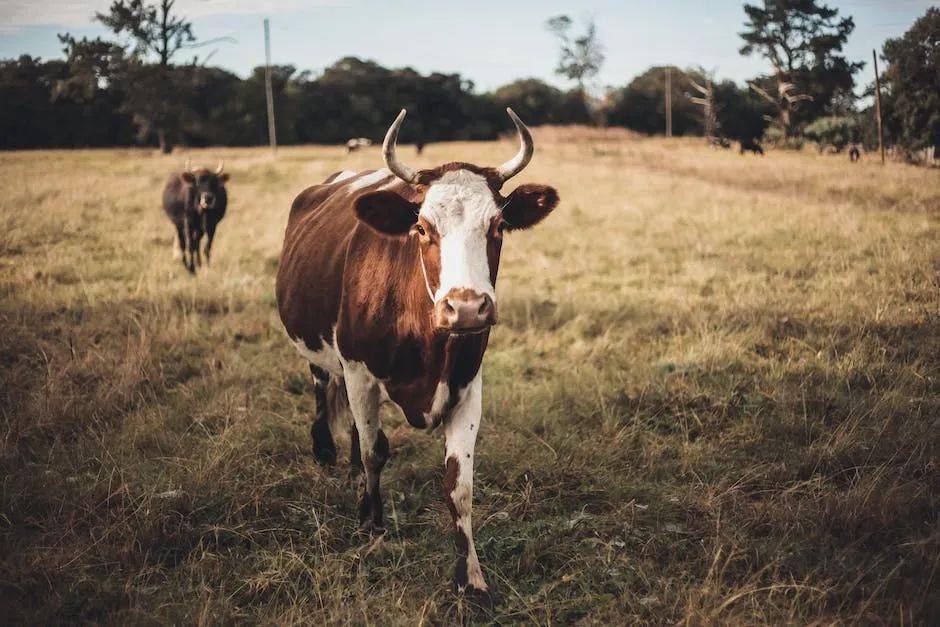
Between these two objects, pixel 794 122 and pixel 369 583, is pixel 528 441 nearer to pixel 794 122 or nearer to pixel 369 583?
pixel 369 583

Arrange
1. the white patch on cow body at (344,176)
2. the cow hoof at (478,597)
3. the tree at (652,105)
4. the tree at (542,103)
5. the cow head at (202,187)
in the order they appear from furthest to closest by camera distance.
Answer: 1. the tree at (542,103)
2. the tree at (652,105)
3. the cow head at (202,187)
4. the white patch on cow body at (344,176)
5. the cow hoof at (478,597)

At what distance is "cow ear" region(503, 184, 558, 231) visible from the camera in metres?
3.15

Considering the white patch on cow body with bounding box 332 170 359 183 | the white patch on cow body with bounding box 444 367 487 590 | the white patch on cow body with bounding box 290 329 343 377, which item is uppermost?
the white patch on cow body with bounding box 332 170 359 183

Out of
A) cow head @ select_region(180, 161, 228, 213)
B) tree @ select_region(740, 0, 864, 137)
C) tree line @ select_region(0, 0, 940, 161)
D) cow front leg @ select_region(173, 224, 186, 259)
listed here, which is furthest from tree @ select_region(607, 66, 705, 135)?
cow front leg @ select_region(173, 224, 186, 259)

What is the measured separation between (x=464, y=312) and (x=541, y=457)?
188cm

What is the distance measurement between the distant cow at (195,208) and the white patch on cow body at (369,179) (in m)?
5.79

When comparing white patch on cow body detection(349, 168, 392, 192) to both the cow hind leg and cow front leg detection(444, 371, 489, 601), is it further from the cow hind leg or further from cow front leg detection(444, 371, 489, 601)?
cow front leg detection(444, 371, 489, 601)

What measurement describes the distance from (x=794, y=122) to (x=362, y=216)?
53.9 ft

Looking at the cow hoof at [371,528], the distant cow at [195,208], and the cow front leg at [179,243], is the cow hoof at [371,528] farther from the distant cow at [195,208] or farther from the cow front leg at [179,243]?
the cow front leg at [179,243]

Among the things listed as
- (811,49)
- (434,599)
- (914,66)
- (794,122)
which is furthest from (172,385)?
(794,122)

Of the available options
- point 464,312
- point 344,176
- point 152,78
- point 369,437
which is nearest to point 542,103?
point 152,78

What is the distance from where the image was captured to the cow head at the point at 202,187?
10117mm

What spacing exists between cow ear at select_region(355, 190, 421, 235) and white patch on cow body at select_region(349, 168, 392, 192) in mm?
1008

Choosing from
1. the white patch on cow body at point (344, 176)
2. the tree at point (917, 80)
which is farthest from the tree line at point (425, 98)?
the white patch on cow body at point (344, 176)
